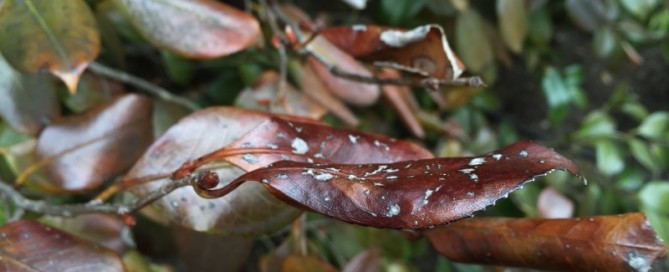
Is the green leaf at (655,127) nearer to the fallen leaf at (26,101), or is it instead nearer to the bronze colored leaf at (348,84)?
the bronze colored leaf at (348,84)

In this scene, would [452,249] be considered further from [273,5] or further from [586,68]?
[586,68]

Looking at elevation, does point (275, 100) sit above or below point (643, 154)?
above

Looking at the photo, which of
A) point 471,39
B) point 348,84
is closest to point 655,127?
point 471,39

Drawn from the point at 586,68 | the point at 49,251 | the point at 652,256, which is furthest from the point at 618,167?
the point at 49,251

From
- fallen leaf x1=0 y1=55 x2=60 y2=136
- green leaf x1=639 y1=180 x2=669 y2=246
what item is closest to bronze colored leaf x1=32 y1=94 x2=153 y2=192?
fallen leaf x1=0 y1=55 x2=60 y2=136

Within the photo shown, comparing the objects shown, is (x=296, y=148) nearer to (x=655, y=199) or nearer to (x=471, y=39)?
(x=471, y=39)
